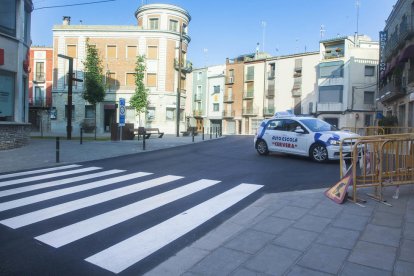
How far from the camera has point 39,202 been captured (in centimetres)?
586

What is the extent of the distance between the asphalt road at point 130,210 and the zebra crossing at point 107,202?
22 mm

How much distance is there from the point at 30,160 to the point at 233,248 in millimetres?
10052

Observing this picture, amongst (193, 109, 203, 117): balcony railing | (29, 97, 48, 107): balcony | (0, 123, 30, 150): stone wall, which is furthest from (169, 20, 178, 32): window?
(0, 123, 30, 150): stone wall

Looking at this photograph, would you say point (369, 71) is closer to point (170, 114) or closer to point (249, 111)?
point (249, 111)

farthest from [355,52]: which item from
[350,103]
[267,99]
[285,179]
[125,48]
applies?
[285,179]

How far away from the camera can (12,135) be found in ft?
48.9

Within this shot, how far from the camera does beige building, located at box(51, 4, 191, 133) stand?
40438 mm

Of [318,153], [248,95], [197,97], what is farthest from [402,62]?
[197,97]

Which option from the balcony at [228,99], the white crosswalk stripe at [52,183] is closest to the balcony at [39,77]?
the balcony at [228,99]

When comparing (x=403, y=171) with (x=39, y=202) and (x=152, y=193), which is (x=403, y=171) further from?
(x=39, y=202)

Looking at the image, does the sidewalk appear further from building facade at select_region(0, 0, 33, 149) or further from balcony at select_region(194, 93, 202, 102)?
balcony at select_region(194, 93, 202, 102)

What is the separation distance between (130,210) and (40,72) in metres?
45.7

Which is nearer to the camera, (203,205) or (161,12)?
(203,205)

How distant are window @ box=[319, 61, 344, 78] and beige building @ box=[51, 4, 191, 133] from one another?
19087mm
